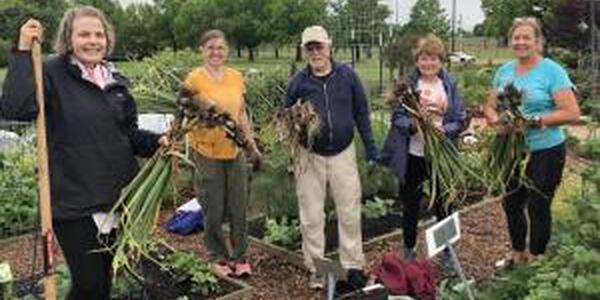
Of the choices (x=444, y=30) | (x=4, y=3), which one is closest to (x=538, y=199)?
(x=444, y=30)

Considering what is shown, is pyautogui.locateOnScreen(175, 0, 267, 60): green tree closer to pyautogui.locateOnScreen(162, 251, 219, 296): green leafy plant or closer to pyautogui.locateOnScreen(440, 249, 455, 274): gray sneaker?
pyautogui.locateOnScreen(440, 249, 455, 274): gray sneaker

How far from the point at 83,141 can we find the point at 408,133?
2.19 m

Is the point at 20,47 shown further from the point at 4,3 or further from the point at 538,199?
the point at 4,3

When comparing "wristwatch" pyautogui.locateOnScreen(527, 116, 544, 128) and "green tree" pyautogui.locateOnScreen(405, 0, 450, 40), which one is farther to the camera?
"green tree" pyautogui.locateOnScreen(405, 0, 450, 40)

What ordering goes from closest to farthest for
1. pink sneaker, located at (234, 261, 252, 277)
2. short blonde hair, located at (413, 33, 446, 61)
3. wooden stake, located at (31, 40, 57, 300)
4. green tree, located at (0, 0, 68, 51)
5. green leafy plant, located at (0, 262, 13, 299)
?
1. wooden stake, located at (31, 40, 57, 300)
2. green leafy plant, located at (0, 262, 13, 299)
3. short blonde hair, located at (413, 33, 446, 61)
4. pink sneaker, located at (234, 261, 252, 277)
5. green tree, located at (0, 0, 68, 51)

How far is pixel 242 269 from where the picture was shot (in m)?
5.39

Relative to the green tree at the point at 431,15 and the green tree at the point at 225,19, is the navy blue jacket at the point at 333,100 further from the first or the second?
the green tree at the point at 225,19

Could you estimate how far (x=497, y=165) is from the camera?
4914mm

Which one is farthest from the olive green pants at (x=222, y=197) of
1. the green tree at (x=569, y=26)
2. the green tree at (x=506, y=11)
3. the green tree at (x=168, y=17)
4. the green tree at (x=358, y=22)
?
the green tree at (x=168, y=17)

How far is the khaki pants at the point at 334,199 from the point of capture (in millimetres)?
4906

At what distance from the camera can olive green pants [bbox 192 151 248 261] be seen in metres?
5.20

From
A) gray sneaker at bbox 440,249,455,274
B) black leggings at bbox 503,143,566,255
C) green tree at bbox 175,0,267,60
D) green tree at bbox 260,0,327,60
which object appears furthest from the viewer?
green tree at bbox 175,0,267,60

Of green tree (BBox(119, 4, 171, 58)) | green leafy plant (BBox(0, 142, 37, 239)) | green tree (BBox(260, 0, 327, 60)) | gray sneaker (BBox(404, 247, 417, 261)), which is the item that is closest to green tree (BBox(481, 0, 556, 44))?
green tree (BBox(260, 0, 327, 60))

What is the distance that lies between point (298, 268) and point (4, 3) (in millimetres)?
40085
